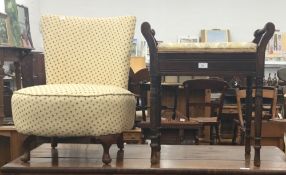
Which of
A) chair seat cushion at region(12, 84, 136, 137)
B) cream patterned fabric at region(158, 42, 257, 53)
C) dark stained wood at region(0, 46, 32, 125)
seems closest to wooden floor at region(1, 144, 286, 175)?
chair seat cushion at region(12, 84, 136, 137)

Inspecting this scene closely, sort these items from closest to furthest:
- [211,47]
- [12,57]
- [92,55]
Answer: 1. [211,47]
2. [92,55]
3. [12,57]

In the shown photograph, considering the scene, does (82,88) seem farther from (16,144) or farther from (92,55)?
(16,144)

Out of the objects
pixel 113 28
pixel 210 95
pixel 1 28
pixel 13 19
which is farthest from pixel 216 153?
pixel 210 95

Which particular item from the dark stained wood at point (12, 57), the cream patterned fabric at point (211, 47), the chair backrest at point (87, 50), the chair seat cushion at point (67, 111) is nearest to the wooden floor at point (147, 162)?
the chair seat cushion at point (67, 111)

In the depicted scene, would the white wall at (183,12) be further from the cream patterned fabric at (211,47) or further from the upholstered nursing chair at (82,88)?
the cream patterned fabric at (211,47)

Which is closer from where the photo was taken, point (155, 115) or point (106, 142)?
point (106, 142)

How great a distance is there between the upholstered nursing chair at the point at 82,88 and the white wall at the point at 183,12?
383 cm

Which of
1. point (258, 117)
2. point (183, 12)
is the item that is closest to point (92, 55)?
point (258, 117)

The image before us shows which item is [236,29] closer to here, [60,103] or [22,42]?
[22,42]

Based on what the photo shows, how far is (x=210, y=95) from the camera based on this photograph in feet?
18.5

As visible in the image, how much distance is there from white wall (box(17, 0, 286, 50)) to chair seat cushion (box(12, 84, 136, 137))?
14.3 ft

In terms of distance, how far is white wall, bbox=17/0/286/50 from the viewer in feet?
21.1

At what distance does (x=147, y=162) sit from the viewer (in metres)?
2.27

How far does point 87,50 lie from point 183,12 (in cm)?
410
